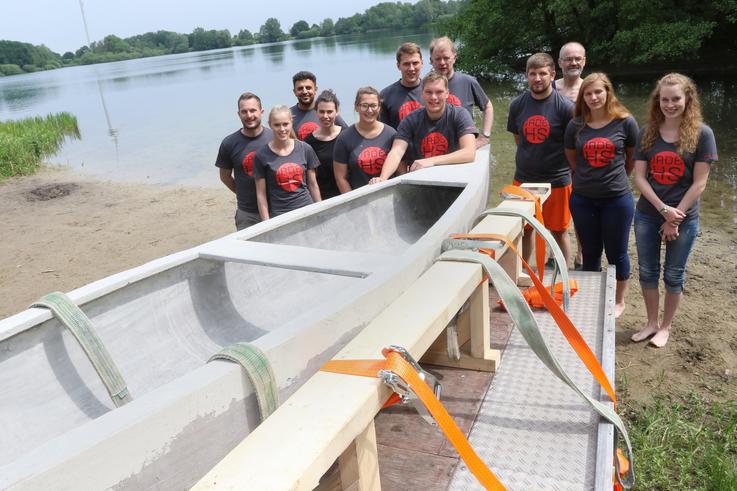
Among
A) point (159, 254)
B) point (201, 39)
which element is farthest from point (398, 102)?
point (201, 39)

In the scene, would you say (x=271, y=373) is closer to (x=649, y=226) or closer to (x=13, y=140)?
(x=649, y=226)

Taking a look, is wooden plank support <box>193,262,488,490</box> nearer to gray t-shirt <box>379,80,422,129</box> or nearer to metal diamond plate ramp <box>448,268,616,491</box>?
metal diamond plate ramp <box>448,268,616,491</box>

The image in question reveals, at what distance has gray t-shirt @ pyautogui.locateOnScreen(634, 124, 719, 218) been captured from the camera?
10.4ft

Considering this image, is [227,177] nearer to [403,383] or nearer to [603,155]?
[603,155]

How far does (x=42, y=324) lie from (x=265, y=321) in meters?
1.15

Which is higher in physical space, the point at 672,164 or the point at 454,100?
the point at 454,100

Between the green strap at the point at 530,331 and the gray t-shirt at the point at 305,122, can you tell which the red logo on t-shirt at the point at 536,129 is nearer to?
the gray t-shirt at the point at 305,122

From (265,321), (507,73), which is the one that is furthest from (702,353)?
(507,73)

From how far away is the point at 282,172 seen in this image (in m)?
4.04

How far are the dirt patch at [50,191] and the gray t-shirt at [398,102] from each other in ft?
27.6

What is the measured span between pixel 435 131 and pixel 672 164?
5.14 feet

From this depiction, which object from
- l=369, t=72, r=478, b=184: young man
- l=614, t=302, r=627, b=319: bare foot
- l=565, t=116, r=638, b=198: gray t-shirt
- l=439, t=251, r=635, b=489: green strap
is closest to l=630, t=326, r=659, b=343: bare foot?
l=614, t=302, r=627, b=319: bare foot

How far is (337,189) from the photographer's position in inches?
188

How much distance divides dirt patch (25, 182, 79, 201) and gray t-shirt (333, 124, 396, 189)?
8.63 m
